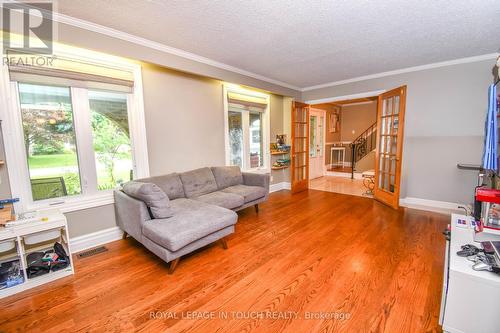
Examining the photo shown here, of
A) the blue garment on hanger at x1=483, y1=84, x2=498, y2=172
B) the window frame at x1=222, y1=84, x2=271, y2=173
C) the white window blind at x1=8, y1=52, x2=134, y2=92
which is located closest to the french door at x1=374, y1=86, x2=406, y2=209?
the blue garment on hanger at x1=483, y1=84, x2=498, y2=172

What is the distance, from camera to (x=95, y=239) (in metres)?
2.76

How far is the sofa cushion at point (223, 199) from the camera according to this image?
3153 millimetres

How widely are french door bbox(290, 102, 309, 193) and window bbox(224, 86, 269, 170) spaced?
0.67m

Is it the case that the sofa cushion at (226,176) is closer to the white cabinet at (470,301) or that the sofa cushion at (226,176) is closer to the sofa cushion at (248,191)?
the sofa cushion at (248,191)

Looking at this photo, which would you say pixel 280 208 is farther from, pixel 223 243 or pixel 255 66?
pixel 255 66

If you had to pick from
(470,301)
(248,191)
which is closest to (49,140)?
(248,191)

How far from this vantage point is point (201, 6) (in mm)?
2078

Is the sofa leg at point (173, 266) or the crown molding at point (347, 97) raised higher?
the crown molding at point (347, 97)

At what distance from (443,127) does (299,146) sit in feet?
9.17

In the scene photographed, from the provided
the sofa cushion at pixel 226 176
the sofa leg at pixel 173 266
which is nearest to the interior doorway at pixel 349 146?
the sofa cushion at pixel 226 176

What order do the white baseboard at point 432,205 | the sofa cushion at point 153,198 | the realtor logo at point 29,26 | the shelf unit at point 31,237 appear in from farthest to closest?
the white baseboard at point 432,205, the sofa cushion at point 153,198, the realtor logo at point 29,26, the shelf unit at point 31,237

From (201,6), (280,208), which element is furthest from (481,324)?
(201,6)

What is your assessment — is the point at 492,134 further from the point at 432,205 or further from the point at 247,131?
the point at 247,131

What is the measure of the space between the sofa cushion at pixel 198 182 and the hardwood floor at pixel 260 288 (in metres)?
0.95
